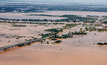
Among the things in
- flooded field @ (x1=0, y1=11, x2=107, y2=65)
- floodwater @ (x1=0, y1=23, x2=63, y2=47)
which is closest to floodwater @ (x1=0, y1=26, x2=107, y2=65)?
flooded field @ (x1=0, y1=11, x2=107, y2=65)

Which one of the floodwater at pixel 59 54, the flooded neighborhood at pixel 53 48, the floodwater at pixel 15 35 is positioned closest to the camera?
the floodwater at pixel 59 54

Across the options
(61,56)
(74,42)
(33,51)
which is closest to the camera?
(61,56)

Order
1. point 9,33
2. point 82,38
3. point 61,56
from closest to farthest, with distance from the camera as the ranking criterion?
1. point 61,56
2. point 82,38
3. point 9,33

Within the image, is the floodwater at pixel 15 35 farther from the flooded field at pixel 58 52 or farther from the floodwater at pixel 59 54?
the floodwater at pixel 59 54

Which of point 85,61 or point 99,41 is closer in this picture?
point 85,61

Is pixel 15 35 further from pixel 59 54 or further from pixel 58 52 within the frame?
pixel 59 54

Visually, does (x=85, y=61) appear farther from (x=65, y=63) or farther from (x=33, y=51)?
(x=33, y=51)

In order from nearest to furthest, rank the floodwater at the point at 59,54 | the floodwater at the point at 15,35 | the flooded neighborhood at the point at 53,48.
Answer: the floodwater at the point at 59,54
the flooded neighborhood at the point at 53,48
the floodwater at the point at 15,35

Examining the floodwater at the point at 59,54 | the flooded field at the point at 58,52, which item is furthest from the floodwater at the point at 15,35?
the floodwater at the point at 59,54

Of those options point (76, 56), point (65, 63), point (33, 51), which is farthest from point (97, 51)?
point (33, 51)
